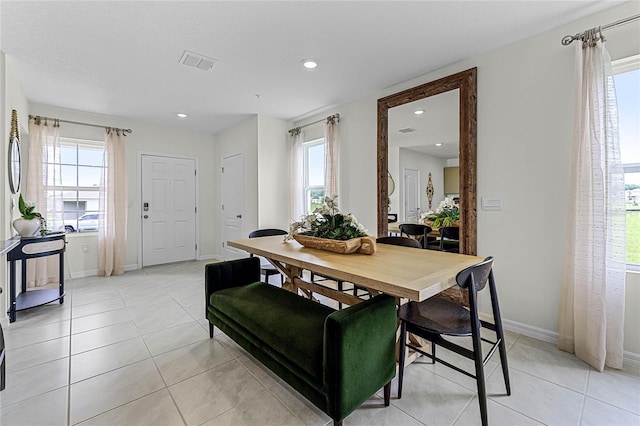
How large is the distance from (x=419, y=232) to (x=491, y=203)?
0.74 m

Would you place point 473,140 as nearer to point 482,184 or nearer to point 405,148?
point 482,184

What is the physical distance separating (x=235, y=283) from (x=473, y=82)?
287 cm

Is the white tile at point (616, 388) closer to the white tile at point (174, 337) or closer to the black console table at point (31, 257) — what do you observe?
the white tile at point (174, 337)

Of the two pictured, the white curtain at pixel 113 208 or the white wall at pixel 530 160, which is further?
the white curtain at pixel 113 208

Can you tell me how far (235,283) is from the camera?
2.52 m

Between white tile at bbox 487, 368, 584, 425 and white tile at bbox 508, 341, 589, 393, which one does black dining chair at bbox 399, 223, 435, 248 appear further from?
white tile at bbox 487, 368, 584, 425

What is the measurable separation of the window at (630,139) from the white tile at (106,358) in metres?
3.66

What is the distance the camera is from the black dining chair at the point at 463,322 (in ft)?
4.69

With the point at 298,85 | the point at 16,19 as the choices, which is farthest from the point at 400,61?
the point at 16,19

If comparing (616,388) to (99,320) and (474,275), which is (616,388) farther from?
(99,320)

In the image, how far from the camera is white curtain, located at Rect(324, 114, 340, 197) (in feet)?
13.4

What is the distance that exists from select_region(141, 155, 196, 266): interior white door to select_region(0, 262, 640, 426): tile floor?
262 cm

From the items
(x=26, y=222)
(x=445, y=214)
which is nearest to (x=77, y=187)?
(x=26, y=222)

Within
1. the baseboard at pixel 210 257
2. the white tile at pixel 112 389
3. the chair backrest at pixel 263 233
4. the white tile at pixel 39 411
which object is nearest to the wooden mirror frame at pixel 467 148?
the chair backrest at pixel 263 233
